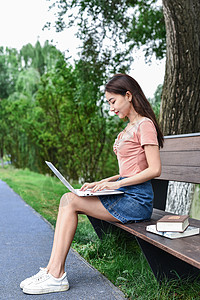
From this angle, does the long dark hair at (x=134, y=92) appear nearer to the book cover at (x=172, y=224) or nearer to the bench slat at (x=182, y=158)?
the bench slat at (x=182, y=158)

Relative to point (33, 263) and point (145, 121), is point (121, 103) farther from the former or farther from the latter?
point (33, 263)

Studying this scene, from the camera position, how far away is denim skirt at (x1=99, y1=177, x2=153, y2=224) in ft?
8.98

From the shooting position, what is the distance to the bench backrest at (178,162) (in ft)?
10.5

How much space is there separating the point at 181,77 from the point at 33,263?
9.41 feet

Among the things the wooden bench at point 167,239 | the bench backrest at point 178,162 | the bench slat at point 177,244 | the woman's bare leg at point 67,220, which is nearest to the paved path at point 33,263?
the woman's bare leg at point 67,220

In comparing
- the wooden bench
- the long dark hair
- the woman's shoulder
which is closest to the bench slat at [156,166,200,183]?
the wooden bench

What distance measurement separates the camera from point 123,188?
2816 mm

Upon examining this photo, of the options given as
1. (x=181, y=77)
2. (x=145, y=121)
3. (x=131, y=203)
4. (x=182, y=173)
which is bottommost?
(x=131, y=203)

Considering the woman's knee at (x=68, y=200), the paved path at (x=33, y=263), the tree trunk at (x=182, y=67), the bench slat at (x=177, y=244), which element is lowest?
the paved path at (x=33, y=263)

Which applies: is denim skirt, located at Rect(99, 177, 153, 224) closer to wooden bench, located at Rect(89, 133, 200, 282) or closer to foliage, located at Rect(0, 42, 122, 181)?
wooden bench, located at Rect(89, 133, 200, 282)

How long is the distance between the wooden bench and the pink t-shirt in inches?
16.2

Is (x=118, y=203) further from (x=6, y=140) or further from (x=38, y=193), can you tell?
(x=6, y=140)

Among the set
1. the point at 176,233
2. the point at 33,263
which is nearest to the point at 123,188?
the point at 176,233

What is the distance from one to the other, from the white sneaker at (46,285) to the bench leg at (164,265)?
625 millimetres
